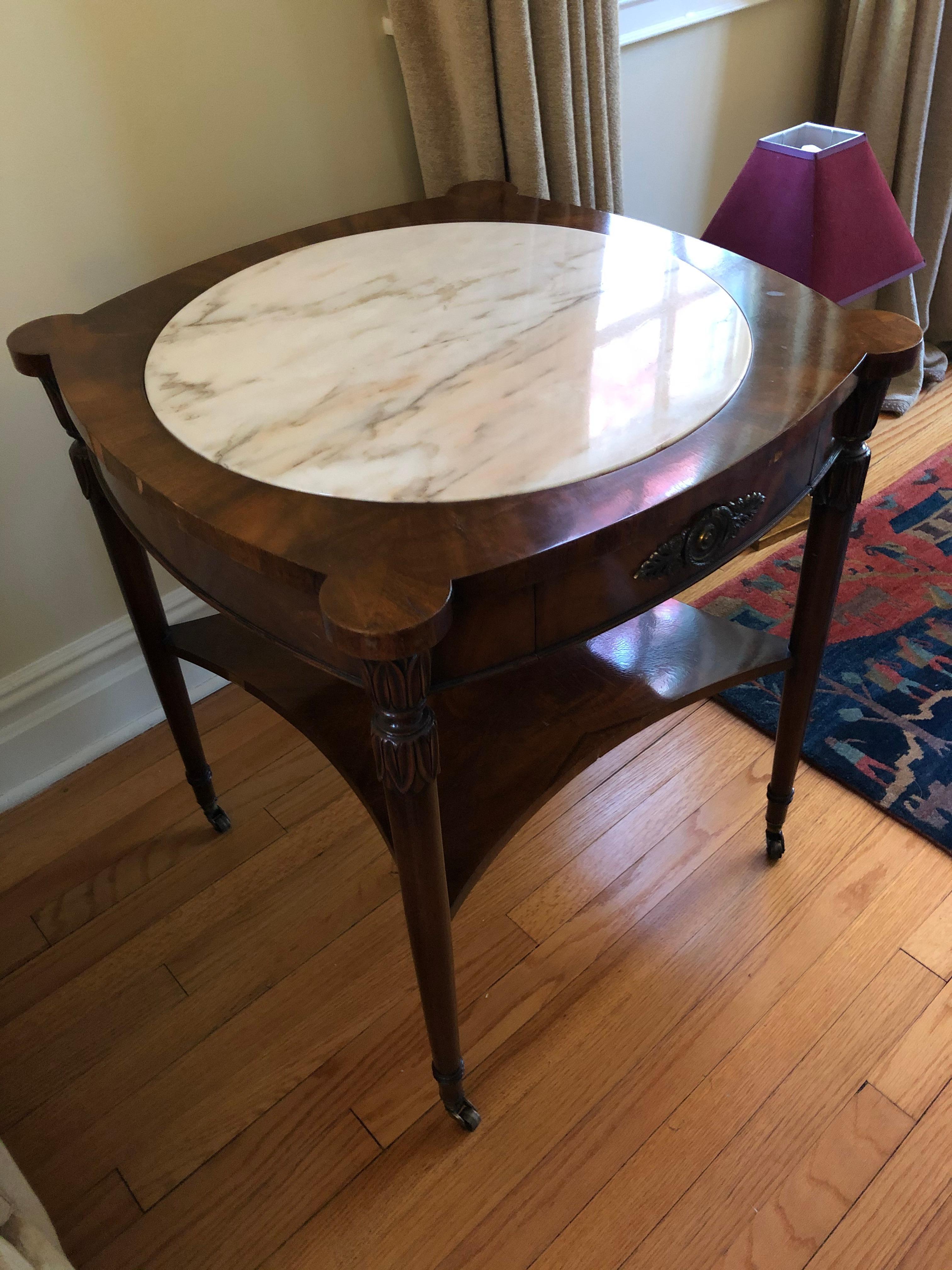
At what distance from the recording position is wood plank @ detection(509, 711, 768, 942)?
1156 millimetres

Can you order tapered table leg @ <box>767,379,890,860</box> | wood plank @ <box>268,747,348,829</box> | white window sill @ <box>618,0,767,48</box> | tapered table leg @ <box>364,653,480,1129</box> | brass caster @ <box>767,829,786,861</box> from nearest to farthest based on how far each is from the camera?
tapered table leg @ <box>364,653,480,1129</box>, tapered table leg @ <box>767,379,890,860</box>, brass caster @ <box>767,829,786,861</box>, wood plank @ <box>268,747,348,829</box>, white window sill @ <box>618,0,767,48</box>

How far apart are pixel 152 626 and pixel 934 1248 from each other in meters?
0.99

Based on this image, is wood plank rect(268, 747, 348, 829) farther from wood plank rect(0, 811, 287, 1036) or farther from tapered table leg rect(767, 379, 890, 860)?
tapered table leg rect(767, 379, 890, 860)

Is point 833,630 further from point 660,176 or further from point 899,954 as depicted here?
point 660,176

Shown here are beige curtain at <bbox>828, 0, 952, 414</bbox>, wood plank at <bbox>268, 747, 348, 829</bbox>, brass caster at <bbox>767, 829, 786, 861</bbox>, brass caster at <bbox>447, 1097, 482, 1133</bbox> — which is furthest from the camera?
beige curtain at <bbox>828, 0, 952, 414</bbox>

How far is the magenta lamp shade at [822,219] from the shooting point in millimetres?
1311

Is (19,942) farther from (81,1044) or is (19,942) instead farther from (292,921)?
(292,921)

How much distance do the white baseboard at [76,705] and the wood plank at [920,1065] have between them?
974 mm

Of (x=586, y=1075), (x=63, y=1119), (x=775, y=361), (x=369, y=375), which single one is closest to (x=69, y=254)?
(x=369, y=375)

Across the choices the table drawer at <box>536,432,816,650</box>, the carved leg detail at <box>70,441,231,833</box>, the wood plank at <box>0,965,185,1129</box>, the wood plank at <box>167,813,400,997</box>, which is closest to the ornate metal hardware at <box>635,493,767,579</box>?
the table drawer at <box>536,432,816,650</box>

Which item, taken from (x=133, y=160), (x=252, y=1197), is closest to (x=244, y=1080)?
(x=252, y=1197)

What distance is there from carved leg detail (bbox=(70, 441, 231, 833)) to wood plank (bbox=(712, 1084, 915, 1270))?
2.52 ft

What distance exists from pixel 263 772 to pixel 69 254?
0.70 metres

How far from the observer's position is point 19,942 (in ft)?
3.84
